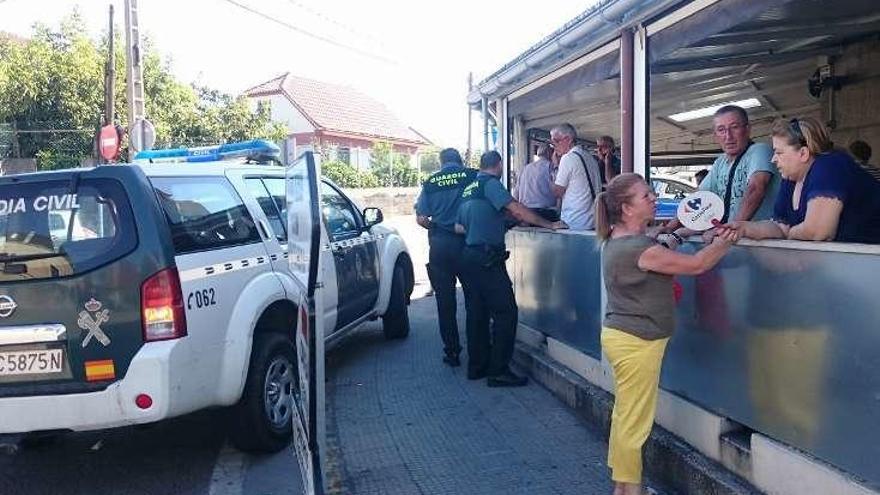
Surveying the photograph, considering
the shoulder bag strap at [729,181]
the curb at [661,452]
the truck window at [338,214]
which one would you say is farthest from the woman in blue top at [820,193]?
the truck window at [338,214]

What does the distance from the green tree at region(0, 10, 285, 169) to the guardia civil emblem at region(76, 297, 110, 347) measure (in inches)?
762

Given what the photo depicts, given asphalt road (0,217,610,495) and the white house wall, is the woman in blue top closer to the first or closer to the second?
asphalt road (0,217,610,495)

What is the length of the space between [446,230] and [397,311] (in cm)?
175

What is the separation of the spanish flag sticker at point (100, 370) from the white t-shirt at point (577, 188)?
3301mm

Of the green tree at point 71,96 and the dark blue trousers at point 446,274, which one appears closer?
the dark blue trousers at point 446,274

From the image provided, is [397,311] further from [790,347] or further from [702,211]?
[790,347]

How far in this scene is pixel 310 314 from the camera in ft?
9.53

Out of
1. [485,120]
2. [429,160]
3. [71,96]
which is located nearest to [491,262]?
[485,120]

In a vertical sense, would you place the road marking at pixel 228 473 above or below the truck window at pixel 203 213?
below

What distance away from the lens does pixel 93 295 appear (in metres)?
3.95

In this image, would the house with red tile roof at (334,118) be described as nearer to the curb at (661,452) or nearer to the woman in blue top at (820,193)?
the curb at (661,452)

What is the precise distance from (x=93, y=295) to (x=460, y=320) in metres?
5.20

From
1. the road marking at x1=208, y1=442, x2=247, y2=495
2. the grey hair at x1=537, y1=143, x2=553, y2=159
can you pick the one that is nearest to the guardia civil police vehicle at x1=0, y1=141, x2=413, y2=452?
the road marking at x1=208, y1=442, x2=247, y2=495

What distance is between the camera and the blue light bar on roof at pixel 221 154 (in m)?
6.18
